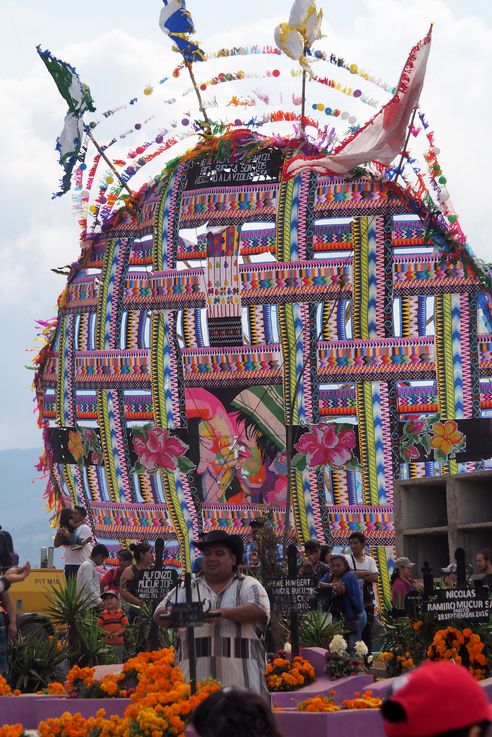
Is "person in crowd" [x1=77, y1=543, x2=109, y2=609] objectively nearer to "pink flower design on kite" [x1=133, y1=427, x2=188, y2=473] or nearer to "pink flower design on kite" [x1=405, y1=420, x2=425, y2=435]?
"pink flower design on kite" [x1=133, y1=427, x2=188, y2=473]

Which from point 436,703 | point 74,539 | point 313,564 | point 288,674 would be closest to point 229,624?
point 288,674

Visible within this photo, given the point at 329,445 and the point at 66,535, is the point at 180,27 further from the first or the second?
the point at 66,535

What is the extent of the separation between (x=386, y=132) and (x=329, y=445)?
409 centimetres

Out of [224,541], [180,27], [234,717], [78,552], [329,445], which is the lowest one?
[234,717]

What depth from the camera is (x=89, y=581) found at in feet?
51.8

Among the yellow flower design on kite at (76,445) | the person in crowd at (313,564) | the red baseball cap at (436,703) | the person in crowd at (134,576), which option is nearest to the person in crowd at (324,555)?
the person in crowd at (313,564)

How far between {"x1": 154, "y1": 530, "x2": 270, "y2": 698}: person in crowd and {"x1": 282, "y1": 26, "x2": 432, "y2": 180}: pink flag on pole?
1057 centimetres

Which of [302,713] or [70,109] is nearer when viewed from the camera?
[302,713]

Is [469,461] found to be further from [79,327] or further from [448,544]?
[79,327]

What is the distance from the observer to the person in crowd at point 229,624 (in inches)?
334

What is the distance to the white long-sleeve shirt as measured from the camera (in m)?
15.3

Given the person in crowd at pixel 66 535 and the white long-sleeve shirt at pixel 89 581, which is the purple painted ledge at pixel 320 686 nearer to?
the white long-sleeve shirt at pixel 89 581

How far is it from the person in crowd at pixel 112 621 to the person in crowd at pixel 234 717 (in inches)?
368

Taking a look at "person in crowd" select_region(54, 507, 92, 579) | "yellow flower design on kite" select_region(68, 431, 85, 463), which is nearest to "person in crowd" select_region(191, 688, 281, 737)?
"person in crowd" select_region(54, 507, 92, 579)
